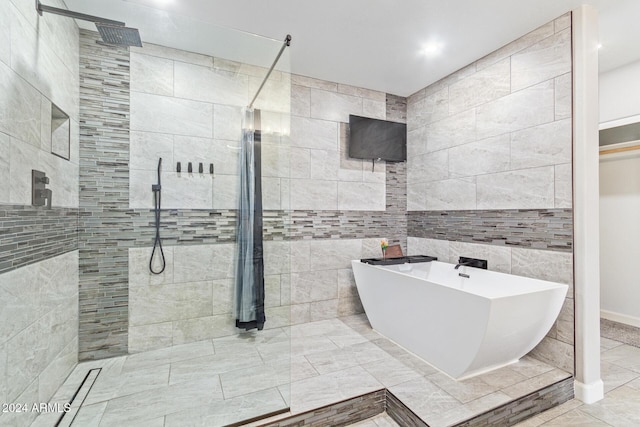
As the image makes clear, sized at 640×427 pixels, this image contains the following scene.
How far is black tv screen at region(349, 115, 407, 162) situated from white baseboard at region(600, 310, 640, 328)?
2.88 metres

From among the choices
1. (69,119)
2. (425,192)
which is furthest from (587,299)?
(69,119)

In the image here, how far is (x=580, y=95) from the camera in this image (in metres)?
2.16

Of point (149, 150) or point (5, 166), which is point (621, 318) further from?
point (5, 166)

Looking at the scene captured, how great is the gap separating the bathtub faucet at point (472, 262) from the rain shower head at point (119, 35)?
3333mm

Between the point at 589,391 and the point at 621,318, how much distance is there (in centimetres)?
188

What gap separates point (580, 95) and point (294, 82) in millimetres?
2502

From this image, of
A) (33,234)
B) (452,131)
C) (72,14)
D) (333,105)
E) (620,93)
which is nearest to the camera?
(33,234)

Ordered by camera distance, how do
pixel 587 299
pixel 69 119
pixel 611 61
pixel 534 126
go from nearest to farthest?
pixel 69 119
pixel 587 299
pixel 534 126
pixel 611 61

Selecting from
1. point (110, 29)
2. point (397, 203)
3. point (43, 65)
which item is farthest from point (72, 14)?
point (397, 203)

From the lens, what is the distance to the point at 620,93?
3100 millimetres

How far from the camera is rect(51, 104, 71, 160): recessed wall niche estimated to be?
1.82 m

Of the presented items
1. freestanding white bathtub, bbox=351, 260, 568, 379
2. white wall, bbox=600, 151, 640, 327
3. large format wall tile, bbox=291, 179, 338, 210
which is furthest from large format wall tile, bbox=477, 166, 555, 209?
white wall, bbox=600, 151, 640, 327

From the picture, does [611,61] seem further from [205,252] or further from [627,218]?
[205,252]

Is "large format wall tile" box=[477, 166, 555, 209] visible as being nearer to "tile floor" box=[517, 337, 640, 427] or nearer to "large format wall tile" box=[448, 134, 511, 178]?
"large format wall tile" box=[448, 134, 511, 178]
